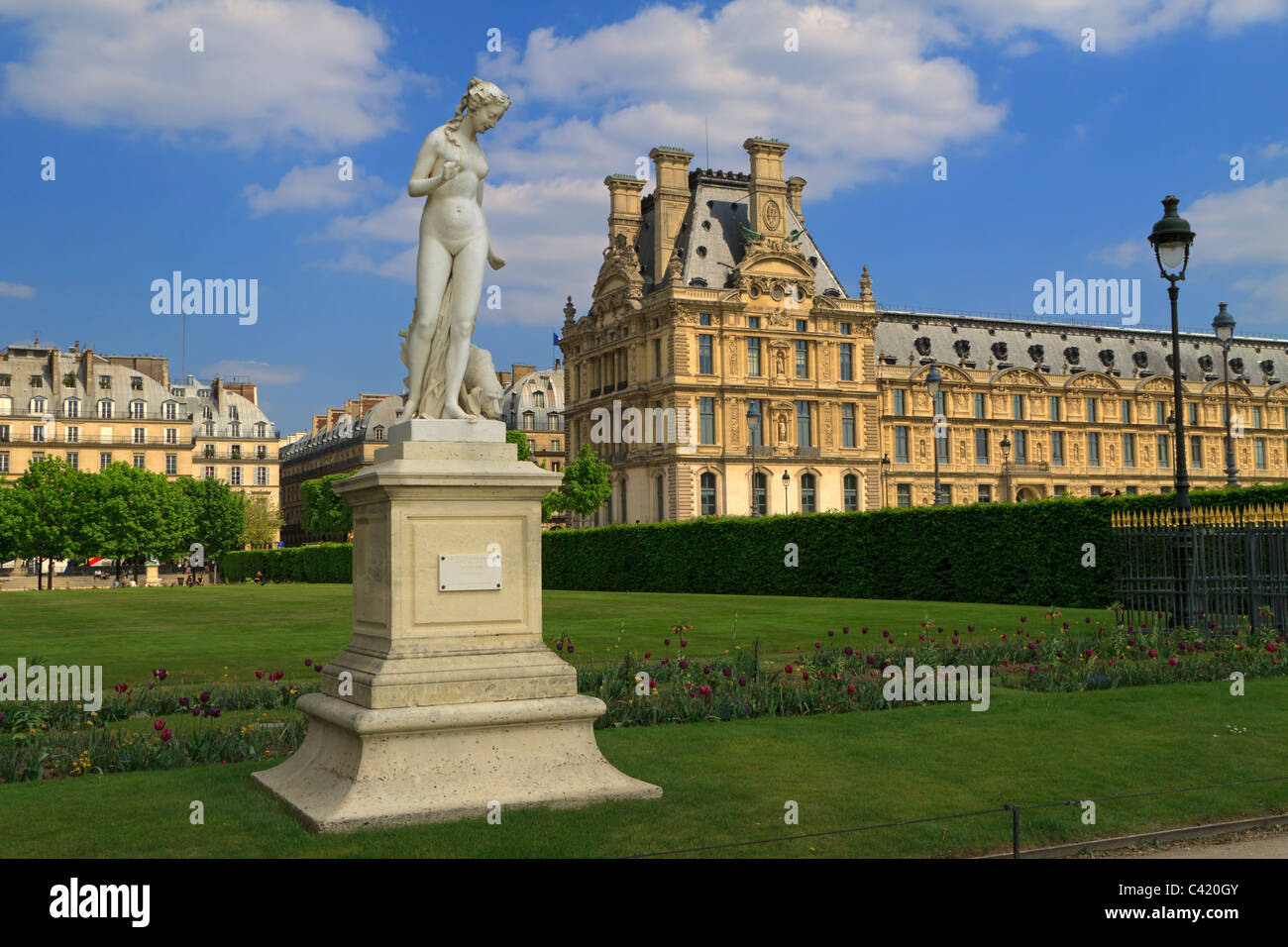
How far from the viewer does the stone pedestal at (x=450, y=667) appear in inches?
292

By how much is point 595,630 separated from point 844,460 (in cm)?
5298

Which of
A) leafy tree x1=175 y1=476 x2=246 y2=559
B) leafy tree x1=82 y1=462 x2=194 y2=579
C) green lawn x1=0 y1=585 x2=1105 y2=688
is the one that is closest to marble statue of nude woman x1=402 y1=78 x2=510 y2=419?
green lawn x1=0 y1=585 x2=1105 y2=688

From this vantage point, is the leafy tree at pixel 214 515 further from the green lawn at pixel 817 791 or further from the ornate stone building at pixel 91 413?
the green lawn at pixel 817 791

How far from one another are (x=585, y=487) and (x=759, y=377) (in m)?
13.2

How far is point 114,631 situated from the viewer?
23531 millimetres

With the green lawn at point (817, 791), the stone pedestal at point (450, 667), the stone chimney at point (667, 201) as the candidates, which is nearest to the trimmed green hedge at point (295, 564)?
the stone chimney at point (667, 201)

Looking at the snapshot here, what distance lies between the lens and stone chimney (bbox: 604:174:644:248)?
7606cm

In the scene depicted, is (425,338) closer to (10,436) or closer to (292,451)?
(10,436)

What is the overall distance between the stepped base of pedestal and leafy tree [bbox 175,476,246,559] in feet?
274

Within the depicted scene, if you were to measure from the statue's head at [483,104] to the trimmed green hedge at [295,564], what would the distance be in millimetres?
57359

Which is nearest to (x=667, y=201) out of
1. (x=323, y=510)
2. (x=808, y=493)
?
(x=808, y=493)

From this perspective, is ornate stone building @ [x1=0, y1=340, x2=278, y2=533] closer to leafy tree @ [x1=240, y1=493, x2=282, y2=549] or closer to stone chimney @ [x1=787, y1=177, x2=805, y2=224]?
leafy tree @ [x1=240, y1=493, x2=282, y2=549]

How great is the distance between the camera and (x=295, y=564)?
75.7 meters

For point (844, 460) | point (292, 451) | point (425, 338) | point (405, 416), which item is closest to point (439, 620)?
point (405, 416)
